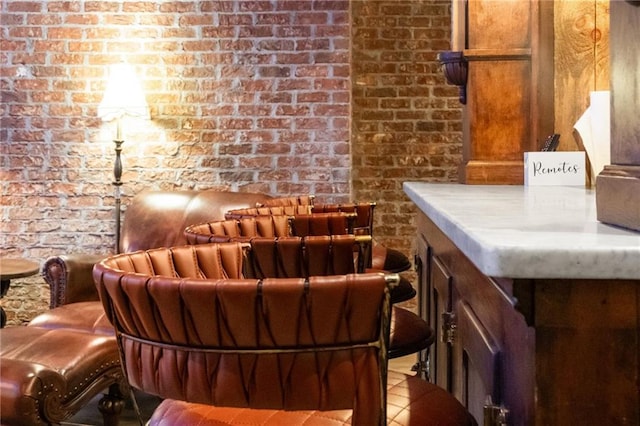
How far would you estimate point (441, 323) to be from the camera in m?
1.75

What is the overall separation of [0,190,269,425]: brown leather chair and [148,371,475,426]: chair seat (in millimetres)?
1187

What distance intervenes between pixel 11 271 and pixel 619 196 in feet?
9.50

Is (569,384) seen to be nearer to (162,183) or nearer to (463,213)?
(463,213)

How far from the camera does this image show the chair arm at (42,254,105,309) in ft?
10.3

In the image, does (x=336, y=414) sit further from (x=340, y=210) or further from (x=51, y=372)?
(x=51, y=372)

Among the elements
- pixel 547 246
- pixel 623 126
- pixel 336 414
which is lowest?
pixel 336 414

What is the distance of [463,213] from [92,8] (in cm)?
333

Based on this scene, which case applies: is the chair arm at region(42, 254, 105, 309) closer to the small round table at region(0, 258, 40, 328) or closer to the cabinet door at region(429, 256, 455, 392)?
the small round table at region(0, 258, 40, 328)

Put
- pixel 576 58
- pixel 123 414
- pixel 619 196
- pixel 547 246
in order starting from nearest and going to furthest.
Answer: pixel 547 246
pixel 619 196
pixel 576 58
pixel 123 414

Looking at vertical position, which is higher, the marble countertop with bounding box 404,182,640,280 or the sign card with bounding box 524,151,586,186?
the sign card with bounding box 524,151,586,186

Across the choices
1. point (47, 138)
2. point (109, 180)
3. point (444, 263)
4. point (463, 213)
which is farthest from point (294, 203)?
point (47, 138)

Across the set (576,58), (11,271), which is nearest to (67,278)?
(11,271)

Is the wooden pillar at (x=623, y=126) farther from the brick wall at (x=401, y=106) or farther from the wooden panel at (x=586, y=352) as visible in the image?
the brick wall at (x=401, y=106)

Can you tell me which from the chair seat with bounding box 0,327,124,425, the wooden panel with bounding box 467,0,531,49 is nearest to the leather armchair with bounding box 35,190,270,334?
the chair seat with bounding box 0,327,124,425
